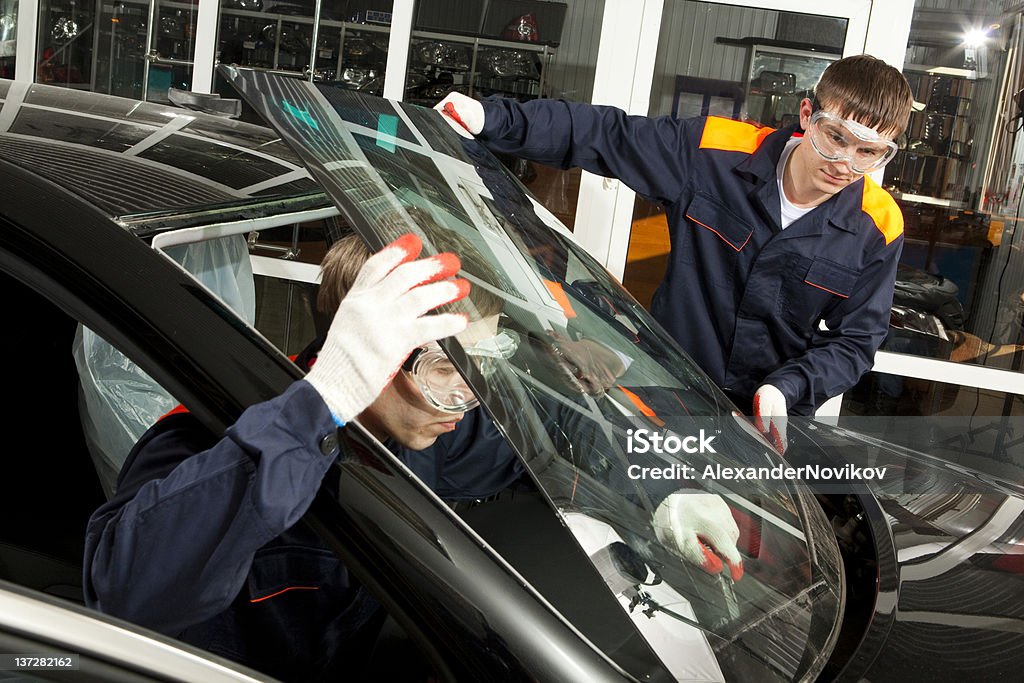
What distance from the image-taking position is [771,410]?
6.00 feet

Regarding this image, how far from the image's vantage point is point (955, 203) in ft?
13.3

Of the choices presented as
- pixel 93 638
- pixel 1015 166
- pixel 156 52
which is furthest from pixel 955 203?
pixel 93 638

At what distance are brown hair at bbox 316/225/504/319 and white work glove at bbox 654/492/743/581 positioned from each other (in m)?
0.31

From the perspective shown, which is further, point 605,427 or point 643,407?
point 643,407

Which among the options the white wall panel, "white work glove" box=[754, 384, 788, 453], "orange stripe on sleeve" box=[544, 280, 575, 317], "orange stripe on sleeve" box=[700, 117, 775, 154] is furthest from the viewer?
the white wall panel

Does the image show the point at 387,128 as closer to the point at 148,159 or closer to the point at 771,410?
the point at 148,159

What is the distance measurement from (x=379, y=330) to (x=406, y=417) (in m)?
0.29

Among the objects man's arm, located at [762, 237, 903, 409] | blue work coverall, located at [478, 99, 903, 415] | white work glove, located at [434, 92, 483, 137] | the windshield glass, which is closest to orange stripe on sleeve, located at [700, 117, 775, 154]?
blue work coverall, located at [478, 99, 903, 415]

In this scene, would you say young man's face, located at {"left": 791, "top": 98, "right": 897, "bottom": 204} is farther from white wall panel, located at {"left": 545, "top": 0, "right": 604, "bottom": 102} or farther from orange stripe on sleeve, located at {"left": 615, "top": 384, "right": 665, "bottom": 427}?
white wall panel, located at {"left": 545, "top": 0, "right": 604, "bottom": 102}

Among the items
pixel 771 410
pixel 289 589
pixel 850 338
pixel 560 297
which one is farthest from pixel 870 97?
pixel 289 589

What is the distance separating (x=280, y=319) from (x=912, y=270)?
3.49 metres

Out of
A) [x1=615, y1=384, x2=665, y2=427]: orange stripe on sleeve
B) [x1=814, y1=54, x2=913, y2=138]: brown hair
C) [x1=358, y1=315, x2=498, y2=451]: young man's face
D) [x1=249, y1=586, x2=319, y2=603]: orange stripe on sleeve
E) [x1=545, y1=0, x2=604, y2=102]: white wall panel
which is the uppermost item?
[x1=545, y1=0, x2=604, y2=102]: white wall panel

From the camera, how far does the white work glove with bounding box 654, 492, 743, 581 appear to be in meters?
1.01

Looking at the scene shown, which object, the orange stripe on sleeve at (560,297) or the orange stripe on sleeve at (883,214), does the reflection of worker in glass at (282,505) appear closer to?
the orange stripe on sleeve at (560,297)
